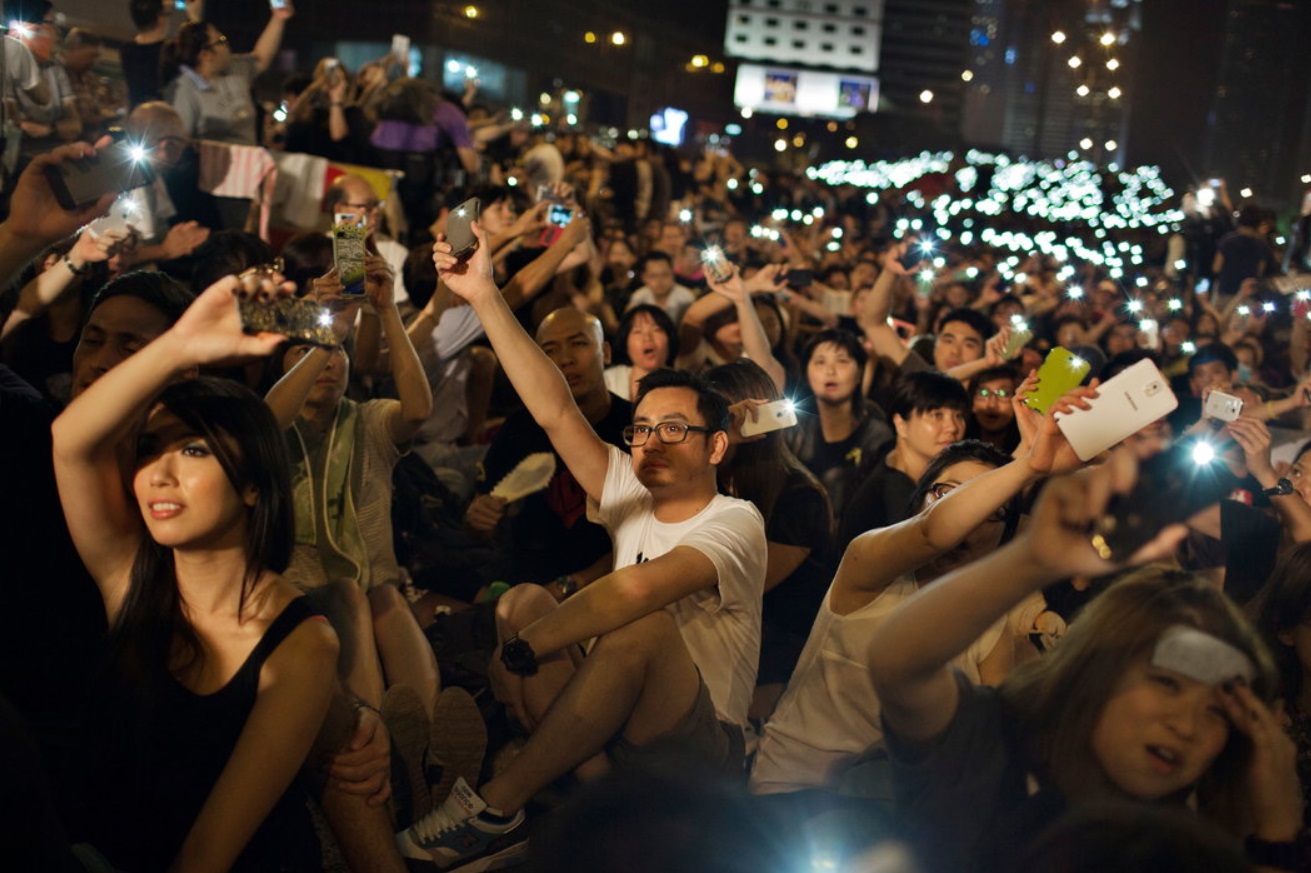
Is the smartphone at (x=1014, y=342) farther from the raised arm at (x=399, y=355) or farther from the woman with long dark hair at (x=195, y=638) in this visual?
the woman with long dark hair at (x=195, y=638)

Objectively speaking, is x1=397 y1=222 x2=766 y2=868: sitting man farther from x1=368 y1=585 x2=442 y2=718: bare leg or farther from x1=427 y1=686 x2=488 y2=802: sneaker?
x1=368 y1=585 x2=442 y2=718: bare leg

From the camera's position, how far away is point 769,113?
3661 inches

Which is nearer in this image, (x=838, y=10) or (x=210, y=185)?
(x=210, y=185)

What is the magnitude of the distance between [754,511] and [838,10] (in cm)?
11202

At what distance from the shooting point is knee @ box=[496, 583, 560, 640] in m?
4.05

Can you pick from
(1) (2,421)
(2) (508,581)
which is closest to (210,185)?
(2) (508,581)

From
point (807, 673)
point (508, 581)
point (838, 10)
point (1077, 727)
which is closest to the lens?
point (1077, 727)

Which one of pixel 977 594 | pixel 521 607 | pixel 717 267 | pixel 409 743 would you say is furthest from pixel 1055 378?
pixel 717 267

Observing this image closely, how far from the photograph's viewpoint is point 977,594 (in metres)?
1.90

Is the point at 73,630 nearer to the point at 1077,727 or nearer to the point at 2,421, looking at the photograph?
the point at 2,421

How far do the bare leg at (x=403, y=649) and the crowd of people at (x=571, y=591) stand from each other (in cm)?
1

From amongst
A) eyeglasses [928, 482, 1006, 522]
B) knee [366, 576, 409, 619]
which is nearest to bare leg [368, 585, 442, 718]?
knee [366, 576, 409, 619]

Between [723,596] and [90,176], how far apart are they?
6.91 ft

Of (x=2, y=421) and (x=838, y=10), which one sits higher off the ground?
(x=838, y=10)
